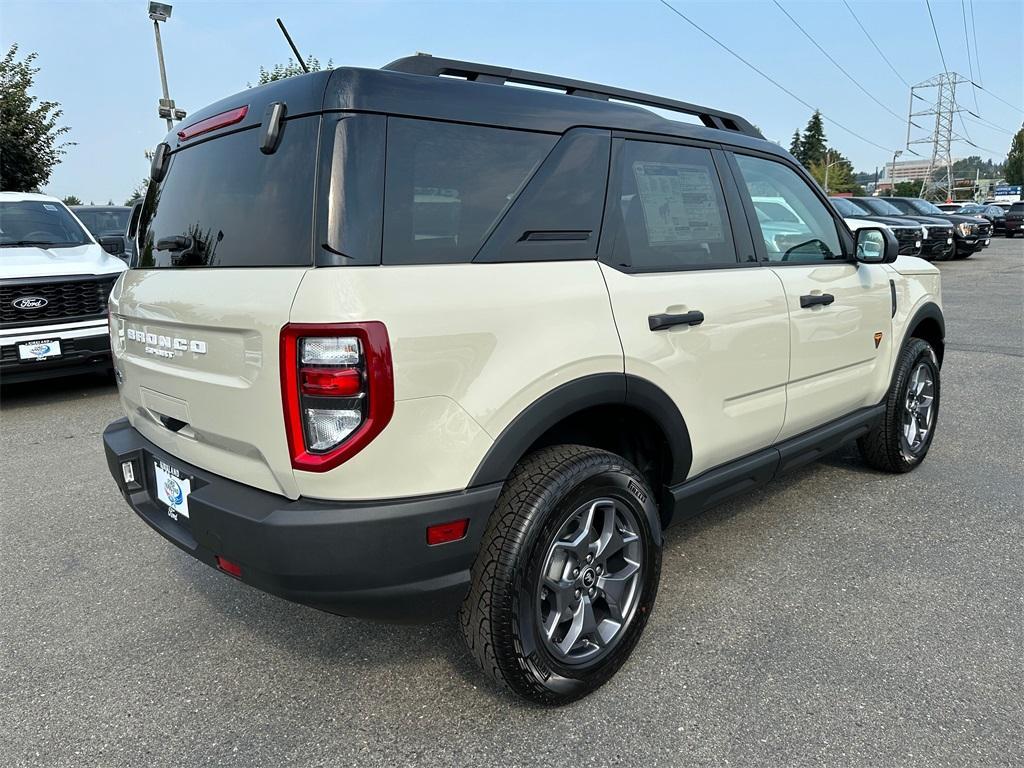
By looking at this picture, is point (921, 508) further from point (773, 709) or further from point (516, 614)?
point (516, 614)

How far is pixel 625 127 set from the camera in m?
2.53

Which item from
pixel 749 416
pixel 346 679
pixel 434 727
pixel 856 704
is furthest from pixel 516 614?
pixel 749 416

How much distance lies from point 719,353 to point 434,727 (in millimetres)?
1599

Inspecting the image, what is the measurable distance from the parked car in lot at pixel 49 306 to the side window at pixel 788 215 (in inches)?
220

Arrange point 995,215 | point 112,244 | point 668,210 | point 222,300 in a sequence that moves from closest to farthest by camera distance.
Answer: point 222,300 → point 668,210 → point 112,244 → point 995,215

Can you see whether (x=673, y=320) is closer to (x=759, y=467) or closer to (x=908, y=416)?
(x=759, y=467)

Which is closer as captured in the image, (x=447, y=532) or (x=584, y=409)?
(x=447, y=532)

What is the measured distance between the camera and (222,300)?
203cm

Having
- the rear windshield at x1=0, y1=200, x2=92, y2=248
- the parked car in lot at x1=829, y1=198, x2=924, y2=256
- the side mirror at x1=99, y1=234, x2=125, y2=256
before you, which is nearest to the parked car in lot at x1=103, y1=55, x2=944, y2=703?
the side mirror at x1=99, y1=234, x2=125, y2=256

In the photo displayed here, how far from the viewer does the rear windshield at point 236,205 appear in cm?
195

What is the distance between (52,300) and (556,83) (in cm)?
550

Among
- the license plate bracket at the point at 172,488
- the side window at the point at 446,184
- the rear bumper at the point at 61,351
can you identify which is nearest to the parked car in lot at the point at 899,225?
the rear bumper at the point at 61,351

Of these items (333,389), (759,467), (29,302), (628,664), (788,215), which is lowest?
(628,664)

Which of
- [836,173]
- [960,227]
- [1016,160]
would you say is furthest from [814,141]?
[960,227]
